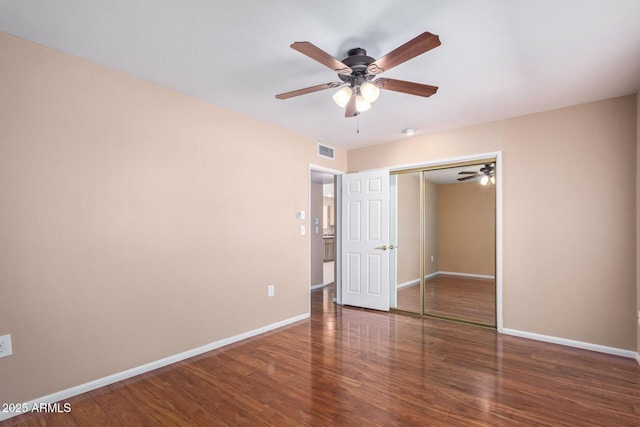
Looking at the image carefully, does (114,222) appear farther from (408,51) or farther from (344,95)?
(408,51)

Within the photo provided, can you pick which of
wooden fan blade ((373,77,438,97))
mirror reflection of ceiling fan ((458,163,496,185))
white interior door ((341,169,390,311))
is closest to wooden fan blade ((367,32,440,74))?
wooden fan blade ((373,77,438,97))

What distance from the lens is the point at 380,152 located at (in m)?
4.97

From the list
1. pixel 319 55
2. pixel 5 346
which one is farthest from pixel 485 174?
pixel 5 346

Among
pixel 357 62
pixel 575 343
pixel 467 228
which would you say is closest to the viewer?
pixel 357 62

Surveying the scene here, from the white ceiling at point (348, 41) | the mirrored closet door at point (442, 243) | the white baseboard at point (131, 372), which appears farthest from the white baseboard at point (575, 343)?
the white baseboard at point (131, 372)

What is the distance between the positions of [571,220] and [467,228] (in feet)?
4.18

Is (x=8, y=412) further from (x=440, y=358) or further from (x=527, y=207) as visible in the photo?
(x=527, y=207)

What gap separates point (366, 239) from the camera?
4945mm

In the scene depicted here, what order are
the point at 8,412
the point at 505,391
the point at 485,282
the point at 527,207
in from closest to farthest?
the point at 8,412 → the point at 505,391 → the point at 527,207 → the point at 485,282

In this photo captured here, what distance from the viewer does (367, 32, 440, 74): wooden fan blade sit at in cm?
172

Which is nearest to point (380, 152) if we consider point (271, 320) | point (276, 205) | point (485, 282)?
point (276, 205)

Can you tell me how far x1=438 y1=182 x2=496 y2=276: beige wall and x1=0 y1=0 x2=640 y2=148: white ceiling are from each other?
137cm

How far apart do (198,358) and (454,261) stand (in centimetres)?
360

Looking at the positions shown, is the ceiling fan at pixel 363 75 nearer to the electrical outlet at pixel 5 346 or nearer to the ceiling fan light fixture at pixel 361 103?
the ceiling fan light fixture at pixel 361 103
